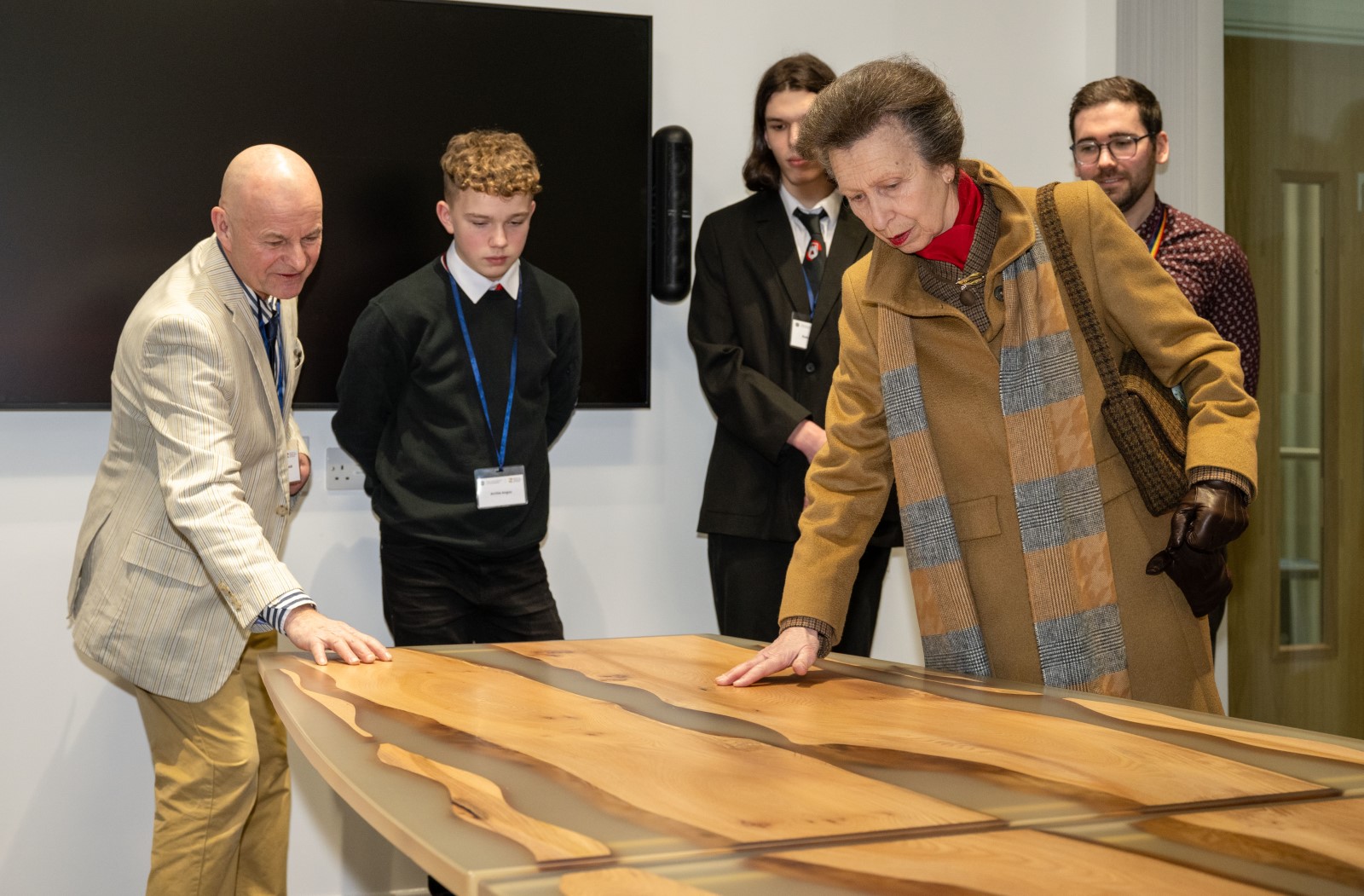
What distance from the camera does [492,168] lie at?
8.93 ft

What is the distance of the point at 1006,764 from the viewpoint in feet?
3.92

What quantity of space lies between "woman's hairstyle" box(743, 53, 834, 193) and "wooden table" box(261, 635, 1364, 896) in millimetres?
1827

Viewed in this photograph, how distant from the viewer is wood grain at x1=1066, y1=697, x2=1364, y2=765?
127 centimetres

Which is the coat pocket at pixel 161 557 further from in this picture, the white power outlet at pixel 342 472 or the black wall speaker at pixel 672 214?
the black wall speaker at pixel 672 214

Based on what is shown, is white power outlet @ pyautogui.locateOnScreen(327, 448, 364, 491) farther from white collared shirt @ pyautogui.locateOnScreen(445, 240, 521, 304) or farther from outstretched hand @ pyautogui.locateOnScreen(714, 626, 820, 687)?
outstretched hand @ pyautogui.locateOnScreen(714, 626, 820, 687)

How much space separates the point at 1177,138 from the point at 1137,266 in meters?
2.20

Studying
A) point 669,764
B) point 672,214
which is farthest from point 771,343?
point 669,764

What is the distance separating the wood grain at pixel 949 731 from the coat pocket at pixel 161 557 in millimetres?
862

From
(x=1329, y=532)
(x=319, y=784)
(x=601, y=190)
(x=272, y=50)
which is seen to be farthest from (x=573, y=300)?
(x=1329, y=532)

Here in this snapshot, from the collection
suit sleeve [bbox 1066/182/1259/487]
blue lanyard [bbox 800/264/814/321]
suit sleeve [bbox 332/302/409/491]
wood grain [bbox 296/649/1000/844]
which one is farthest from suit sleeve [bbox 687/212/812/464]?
wood grain [bbox 296/649/1000/844]

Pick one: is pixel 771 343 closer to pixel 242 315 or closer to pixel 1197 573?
pixel 242 315

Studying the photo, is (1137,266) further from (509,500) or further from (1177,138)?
(1177,138)

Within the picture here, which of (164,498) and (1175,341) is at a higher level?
(1175,341)

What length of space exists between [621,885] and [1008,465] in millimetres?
1125
